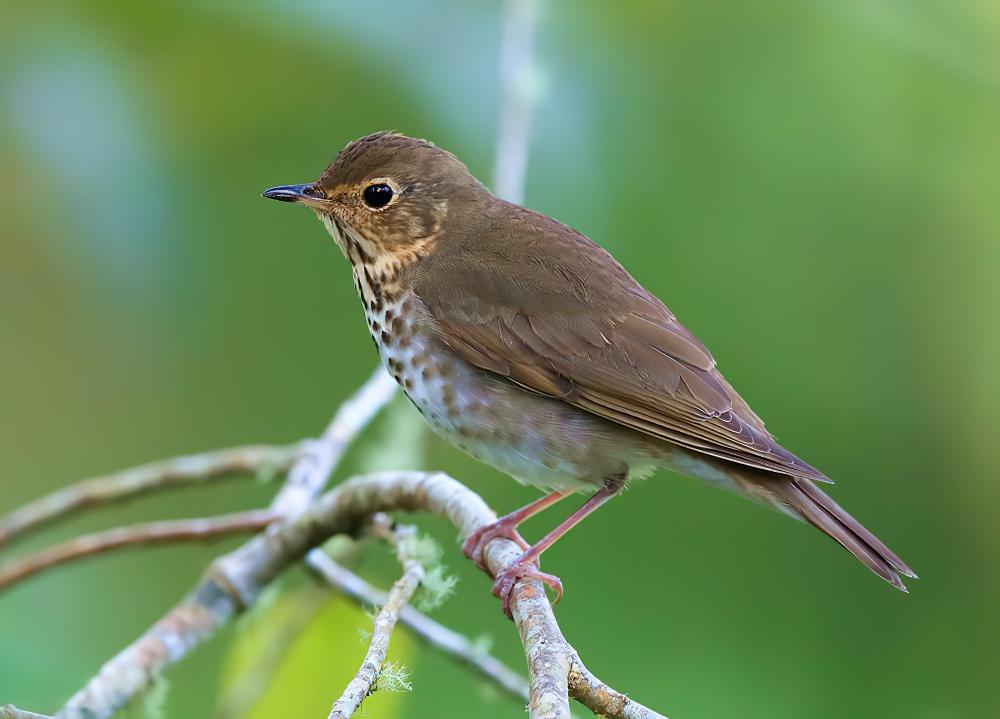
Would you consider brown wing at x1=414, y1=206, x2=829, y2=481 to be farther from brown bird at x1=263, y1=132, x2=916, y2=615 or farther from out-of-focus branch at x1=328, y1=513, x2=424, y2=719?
out-of-focus branch at x1=328, y1=513, x2=424, y2=719

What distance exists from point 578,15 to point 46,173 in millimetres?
1910

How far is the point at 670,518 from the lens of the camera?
3990 mm

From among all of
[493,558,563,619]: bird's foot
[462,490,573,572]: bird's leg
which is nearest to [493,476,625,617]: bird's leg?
[493,558,563,619]: bird's foot

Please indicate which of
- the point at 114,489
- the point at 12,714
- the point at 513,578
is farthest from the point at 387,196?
the point at 12,714

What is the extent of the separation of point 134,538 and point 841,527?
75.9 inches

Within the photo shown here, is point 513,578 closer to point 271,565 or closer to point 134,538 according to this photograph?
point 271,565

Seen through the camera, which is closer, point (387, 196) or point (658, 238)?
point (387, 196)

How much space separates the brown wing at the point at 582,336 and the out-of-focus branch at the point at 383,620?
518mm

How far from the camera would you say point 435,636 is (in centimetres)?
325

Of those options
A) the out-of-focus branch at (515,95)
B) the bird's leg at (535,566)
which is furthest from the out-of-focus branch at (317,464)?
the out-of-focus branch at (515,95)

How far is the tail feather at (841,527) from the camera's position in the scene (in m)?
2.83

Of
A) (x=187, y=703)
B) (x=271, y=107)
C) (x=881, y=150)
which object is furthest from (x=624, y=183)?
(x=187, y=703)

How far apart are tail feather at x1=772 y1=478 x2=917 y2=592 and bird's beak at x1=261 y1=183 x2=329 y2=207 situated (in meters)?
1.55

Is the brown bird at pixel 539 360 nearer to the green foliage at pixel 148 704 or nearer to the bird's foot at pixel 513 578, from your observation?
the bird's foot at pixel 513 578
